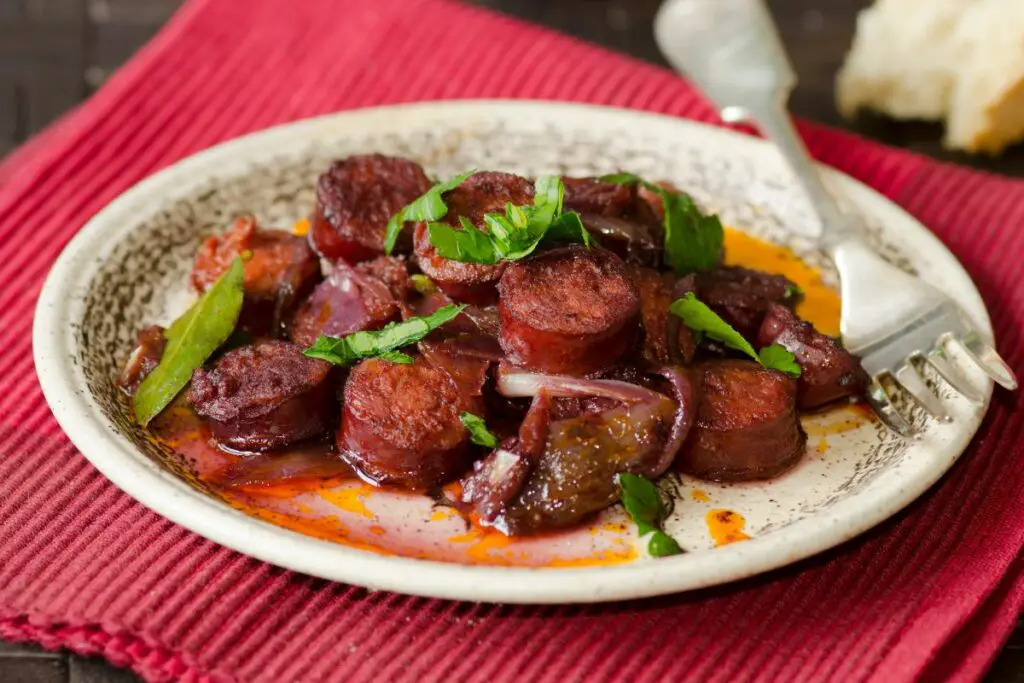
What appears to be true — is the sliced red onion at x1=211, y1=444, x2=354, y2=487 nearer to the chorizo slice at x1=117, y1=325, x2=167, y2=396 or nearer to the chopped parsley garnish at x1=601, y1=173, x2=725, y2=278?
the chorizo slice at x1=117, y1=325, x2=167, y2=396

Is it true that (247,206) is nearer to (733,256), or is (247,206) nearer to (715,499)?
(733,256)

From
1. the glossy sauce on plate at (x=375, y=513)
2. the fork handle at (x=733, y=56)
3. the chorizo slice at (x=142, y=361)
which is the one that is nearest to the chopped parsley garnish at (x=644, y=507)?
the glossy sauce on plate at (x=375, y=513)

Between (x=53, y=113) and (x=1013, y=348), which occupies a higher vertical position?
(x=1013, y=348)

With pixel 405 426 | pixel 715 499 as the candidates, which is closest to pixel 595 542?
pixel 715 499

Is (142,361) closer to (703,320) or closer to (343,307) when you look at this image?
(343,307)

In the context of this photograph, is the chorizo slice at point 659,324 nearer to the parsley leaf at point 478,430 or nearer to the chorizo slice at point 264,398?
the parsley leaf at point 478,430
